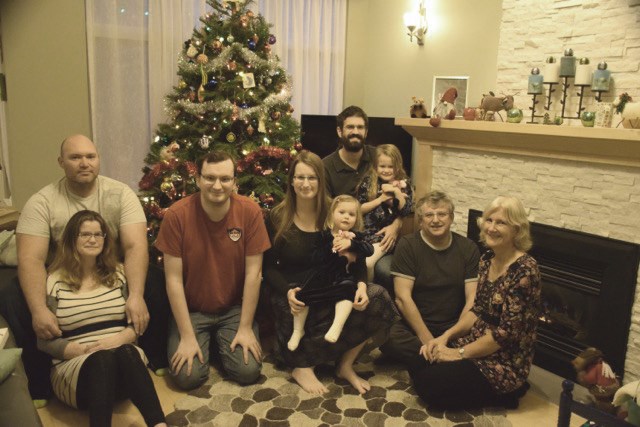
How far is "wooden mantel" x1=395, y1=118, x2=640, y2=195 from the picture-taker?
261 cm

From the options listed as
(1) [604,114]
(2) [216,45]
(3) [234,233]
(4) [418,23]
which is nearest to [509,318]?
(1) [604,114]

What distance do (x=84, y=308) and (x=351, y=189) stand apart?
1614 mm

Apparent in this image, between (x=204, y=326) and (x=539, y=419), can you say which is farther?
(x=204, y=326)

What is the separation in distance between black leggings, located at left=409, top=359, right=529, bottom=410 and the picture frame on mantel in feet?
6.67

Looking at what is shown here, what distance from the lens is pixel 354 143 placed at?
129 inches

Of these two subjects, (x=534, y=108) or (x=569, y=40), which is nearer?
(x=569, y=40)

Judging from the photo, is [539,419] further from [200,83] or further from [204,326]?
[200,83]

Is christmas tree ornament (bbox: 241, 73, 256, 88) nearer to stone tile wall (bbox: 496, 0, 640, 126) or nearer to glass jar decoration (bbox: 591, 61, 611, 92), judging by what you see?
stone tile wall (bbox: 496, 0, 640, 126)

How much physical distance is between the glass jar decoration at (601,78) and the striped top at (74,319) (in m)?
2.57

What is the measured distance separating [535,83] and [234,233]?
6.11 ft

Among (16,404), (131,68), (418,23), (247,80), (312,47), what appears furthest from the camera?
(312,47)

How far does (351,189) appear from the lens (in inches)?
129

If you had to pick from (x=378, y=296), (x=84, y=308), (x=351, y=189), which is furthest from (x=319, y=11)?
(x=84, y=308)

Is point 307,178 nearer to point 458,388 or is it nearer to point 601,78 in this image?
point 458,388
